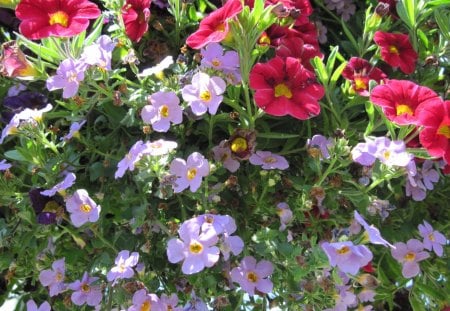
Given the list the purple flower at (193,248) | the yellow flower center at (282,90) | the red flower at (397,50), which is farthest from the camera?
the red flower at (397,50)

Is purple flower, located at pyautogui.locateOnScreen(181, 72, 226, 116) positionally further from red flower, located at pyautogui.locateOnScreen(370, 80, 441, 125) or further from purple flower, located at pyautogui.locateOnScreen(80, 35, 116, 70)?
A: red flower, located at pyautogui.locateOnScreen(370, 80, 441, 125)

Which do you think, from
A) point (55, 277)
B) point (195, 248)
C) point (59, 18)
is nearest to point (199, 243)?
point (195, 248)

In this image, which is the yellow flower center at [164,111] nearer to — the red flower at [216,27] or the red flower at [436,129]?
the red flower at [216,27]

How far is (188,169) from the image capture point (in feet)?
3.41

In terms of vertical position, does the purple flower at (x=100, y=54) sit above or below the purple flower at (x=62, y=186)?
above

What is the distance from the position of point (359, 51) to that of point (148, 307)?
0.61 m

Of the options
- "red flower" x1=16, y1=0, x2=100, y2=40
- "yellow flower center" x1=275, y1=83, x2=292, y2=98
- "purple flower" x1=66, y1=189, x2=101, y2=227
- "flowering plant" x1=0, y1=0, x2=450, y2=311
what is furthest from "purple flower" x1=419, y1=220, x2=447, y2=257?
"red flower" x1=16, y1=0, x2=100, y2=40

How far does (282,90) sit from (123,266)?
0.37 m

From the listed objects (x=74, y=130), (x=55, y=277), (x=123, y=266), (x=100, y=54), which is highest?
(x=100, y=54)

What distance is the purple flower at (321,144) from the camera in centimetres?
113

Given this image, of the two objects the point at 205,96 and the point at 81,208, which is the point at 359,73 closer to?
the point at 205,96

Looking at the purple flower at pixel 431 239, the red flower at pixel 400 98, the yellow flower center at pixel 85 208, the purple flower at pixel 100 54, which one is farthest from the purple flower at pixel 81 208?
the purple flower at pixel 431 239

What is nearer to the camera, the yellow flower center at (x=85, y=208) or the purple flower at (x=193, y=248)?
the purple flower at (x=193, y=248)

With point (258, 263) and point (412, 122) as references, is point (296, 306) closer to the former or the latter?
point (258, 263)
